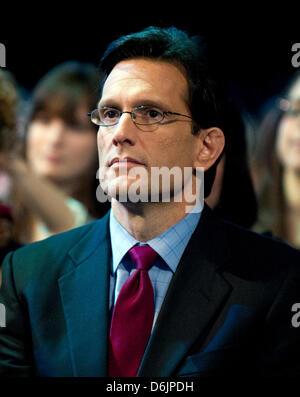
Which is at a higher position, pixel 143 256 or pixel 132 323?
pixel 143 256

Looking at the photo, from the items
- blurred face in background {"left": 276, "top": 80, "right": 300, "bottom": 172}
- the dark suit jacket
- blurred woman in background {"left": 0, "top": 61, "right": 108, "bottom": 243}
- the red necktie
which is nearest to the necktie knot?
the red necktie

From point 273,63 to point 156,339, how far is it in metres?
1.69

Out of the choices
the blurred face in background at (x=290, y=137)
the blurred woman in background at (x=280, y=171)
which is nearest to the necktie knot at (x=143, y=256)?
the blurred woman in background at (x=280, y=171)

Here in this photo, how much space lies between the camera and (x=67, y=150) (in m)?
3.23

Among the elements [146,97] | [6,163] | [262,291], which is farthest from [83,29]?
[262,291]

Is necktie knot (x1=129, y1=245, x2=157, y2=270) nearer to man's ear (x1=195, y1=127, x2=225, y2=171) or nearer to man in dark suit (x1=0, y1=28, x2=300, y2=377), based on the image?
man in dark suit (x1=0, y1=28, x2=300, y2=377)

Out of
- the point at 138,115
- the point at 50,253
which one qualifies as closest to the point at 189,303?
the point at 50,253

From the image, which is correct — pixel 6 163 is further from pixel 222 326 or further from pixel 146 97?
pixel 222 326

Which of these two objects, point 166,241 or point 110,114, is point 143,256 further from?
point 110,114

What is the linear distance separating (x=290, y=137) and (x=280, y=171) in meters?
0.25

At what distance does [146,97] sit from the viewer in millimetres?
1807

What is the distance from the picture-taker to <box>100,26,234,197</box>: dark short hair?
1.87m

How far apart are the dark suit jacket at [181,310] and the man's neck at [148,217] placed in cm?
11

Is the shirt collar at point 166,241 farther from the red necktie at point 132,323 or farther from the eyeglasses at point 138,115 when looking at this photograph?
the eyeglasses at point 138,115
